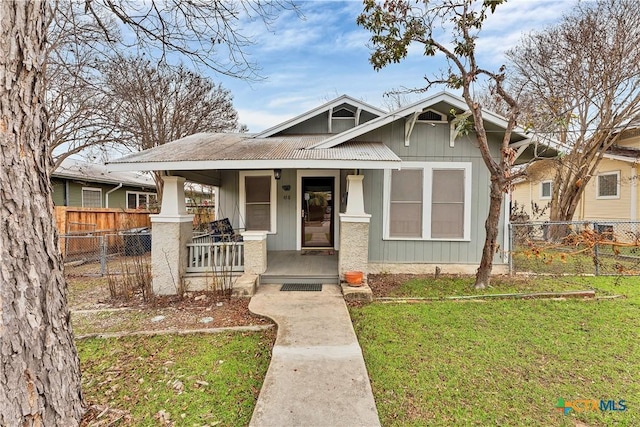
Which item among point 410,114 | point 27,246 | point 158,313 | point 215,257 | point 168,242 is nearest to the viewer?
point 27,246

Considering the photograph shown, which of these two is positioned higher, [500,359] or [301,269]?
[301,269]

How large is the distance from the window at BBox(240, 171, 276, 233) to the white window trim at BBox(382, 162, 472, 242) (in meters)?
3.04

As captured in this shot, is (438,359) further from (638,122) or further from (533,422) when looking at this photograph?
(638,122)

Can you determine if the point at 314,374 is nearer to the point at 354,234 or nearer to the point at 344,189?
the point at 354,234

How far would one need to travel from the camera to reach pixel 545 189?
1605cm

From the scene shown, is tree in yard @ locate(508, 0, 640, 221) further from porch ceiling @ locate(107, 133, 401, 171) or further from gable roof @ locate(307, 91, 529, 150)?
porch ceiling @ locate(107, 133, 401, 171)

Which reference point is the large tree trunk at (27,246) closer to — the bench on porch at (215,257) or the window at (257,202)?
the bench on porch at (215,257)

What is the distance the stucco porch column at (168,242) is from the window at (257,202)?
7.99 ft

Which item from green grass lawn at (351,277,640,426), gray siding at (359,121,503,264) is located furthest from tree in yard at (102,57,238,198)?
green grass lawn at (351,277,640,426)

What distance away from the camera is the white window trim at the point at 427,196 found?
269 inches

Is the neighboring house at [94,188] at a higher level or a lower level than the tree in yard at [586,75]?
lower

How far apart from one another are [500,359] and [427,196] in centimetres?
411

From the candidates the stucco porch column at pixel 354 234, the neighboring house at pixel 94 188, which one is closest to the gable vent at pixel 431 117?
the stucco porch column at pixel 354 234

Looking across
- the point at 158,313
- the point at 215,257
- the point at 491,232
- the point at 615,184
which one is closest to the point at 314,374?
the point at 158,313
